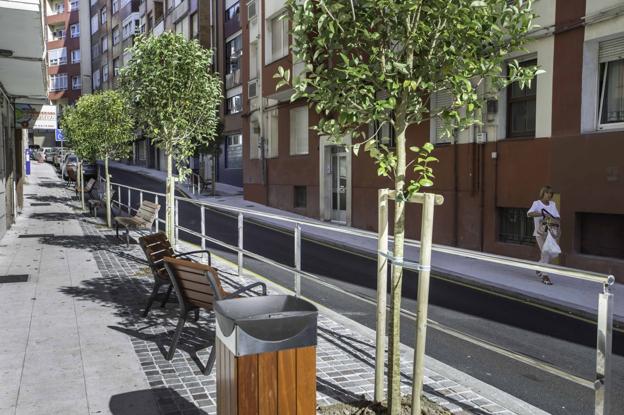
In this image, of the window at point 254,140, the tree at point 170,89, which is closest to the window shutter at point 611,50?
the tree at point 170,89

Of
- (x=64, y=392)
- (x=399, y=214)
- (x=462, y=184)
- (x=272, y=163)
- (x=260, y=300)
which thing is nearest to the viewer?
(x=260, y=300)

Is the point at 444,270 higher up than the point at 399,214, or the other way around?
the point at 399,214

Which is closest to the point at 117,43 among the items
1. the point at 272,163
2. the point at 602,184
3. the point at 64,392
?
the point at 272,163

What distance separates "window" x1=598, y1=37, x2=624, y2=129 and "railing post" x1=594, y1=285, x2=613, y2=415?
31.6ft

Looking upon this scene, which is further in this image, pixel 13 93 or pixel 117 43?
pixel 117 43

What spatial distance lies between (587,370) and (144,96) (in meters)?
7.70

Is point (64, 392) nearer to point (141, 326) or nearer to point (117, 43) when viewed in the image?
point (141, 326)

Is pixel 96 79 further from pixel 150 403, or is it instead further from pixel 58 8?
pixel 150 403

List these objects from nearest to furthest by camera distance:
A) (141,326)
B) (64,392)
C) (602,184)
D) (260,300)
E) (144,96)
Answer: (260,300)
(64,392)
(141,326)
(144,96)
(602,184)

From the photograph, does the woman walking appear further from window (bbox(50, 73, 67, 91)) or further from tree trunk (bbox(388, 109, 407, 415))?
window (bbox(50, 73, 67, 91))

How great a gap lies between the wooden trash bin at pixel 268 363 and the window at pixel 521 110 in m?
11.4

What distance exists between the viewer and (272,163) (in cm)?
2547

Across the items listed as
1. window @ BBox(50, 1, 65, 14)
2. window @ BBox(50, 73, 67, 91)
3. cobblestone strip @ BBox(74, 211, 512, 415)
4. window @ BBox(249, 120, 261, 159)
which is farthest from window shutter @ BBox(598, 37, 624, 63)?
window @ BBox(50, 1, 65, 14)

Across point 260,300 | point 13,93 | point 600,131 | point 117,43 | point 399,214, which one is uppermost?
point 117,43
